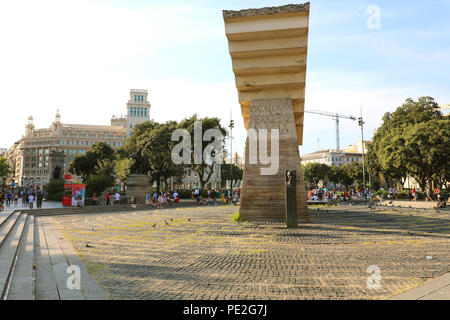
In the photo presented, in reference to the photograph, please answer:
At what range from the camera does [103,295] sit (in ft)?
15.4

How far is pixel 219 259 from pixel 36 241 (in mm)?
7156

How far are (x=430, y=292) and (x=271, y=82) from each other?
11.9 m

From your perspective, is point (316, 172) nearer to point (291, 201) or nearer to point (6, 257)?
point (291, 201)

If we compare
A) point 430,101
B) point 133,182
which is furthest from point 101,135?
point 430,101

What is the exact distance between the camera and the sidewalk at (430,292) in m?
4.50

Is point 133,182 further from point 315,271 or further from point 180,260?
point 315,271

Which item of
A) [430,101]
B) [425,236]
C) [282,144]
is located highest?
[430,101]

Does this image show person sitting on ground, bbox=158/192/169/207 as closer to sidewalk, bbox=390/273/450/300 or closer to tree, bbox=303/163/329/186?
sidewalk, bbox=390/273/450/300

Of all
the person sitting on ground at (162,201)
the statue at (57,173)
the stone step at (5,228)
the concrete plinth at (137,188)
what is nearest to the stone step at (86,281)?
the stone step at (5,228)

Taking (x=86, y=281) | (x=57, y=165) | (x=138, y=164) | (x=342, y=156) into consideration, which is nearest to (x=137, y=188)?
(x=138, y=164)

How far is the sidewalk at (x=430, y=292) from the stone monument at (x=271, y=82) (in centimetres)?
857
